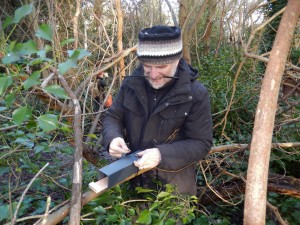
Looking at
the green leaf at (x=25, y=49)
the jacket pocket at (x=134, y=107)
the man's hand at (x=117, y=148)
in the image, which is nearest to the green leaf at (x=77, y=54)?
the green leaf at (x=25, y=49)

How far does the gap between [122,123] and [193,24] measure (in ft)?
13.9

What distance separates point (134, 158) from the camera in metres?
1.49

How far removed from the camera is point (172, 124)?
176 cm

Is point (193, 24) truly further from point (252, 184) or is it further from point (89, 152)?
point (252, 184)

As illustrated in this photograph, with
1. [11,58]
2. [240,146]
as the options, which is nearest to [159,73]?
[11,58]

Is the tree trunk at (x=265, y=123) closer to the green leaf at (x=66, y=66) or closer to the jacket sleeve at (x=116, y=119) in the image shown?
the jacket sleeve at (x=116, y=119)

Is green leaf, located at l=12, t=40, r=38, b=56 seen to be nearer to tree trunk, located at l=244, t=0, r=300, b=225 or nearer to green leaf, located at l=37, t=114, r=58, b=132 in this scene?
green leaf, located at l=37, t=114, r=58, b=132

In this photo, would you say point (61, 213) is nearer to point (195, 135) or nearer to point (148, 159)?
point (148, 159)

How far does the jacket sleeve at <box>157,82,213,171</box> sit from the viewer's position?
65.5 inches

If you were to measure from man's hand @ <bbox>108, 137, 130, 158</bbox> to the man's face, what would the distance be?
37 cm

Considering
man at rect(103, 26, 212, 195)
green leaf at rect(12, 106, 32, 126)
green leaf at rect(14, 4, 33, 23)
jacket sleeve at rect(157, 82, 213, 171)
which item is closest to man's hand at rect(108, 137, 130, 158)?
man at rect(103, 26, 212, 195)

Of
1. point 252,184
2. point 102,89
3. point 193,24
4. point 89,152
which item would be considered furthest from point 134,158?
point 193,24

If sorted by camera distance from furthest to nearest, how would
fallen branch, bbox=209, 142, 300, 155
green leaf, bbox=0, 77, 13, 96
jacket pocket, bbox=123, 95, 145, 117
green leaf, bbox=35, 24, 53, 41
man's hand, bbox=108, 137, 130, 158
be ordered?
1. fallen branch, bbox=209, 142, 300, 155
2. jacket pocket, bbox=123, 95, 145, 117
3. man's hand, bbox=108, 137, 130, 158
4. green leaf, bbox=35, 24, 53, 41
5. green leaf, bbox=0, 77, 13, 96

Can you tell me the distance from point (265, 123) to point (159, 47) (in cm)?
67
